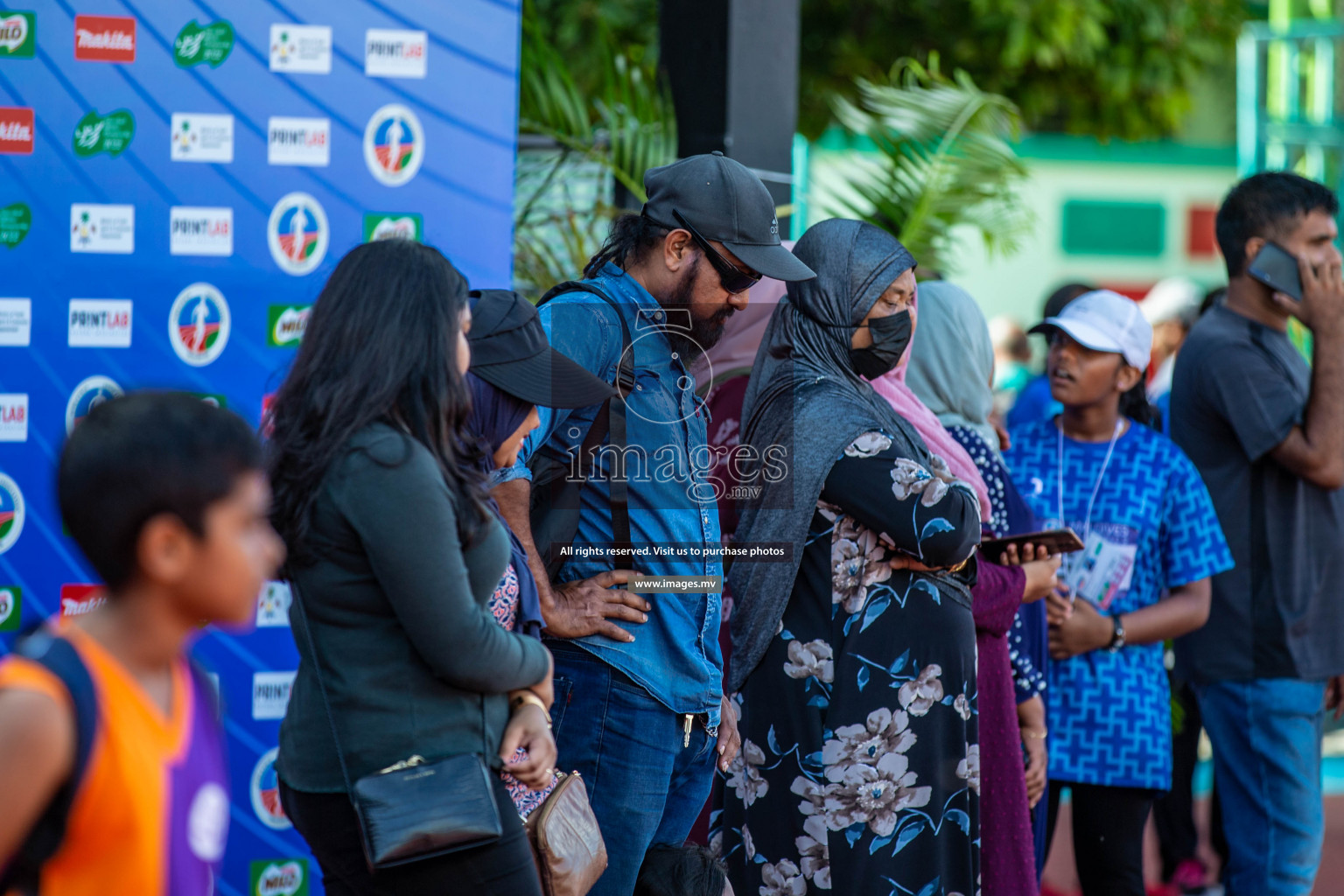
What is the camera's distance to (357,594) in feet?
6.48

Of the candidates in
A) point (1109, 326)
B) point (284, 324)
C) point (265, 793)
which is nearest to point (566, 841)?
point (265, 793)

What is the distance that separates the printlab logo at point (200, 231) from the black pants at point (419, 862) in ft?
5.97

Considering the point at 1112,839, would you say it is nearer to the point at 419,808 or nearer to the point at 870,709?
the point at 870,709

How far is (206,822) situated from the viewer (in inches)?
61.1

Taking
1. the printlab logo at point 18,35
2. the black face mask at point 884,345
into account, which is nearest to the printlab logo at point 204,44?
the printlab logo at point 18,35

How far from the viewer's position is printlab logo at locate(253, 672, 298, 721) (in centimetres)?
351

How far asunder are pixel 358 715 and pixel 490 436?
61cm

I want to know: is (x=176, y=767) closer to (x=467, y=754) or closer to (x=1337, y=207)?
(x=467, y=754)

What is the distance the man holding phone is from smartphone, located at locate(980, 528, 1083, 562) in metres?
1.21

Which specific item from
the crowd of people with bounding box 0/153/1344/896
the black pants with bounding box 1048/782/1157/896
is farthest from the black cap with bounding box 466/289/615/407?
the black pants with bounding box 1048/782/1157/896

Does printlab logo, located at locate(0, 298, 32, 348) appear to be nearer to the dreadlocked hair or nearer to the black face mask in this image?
the dreadlocked hair

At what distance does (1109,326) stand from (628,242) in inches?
68.2

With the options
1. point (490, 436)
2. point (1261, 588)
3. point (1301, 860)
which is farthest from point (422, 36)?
point (1301, 860)

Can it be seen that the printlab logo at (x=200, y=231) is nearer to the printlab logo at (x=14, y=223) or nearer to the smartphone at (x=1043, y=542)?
the printlab logo at (x=14, y=223)
